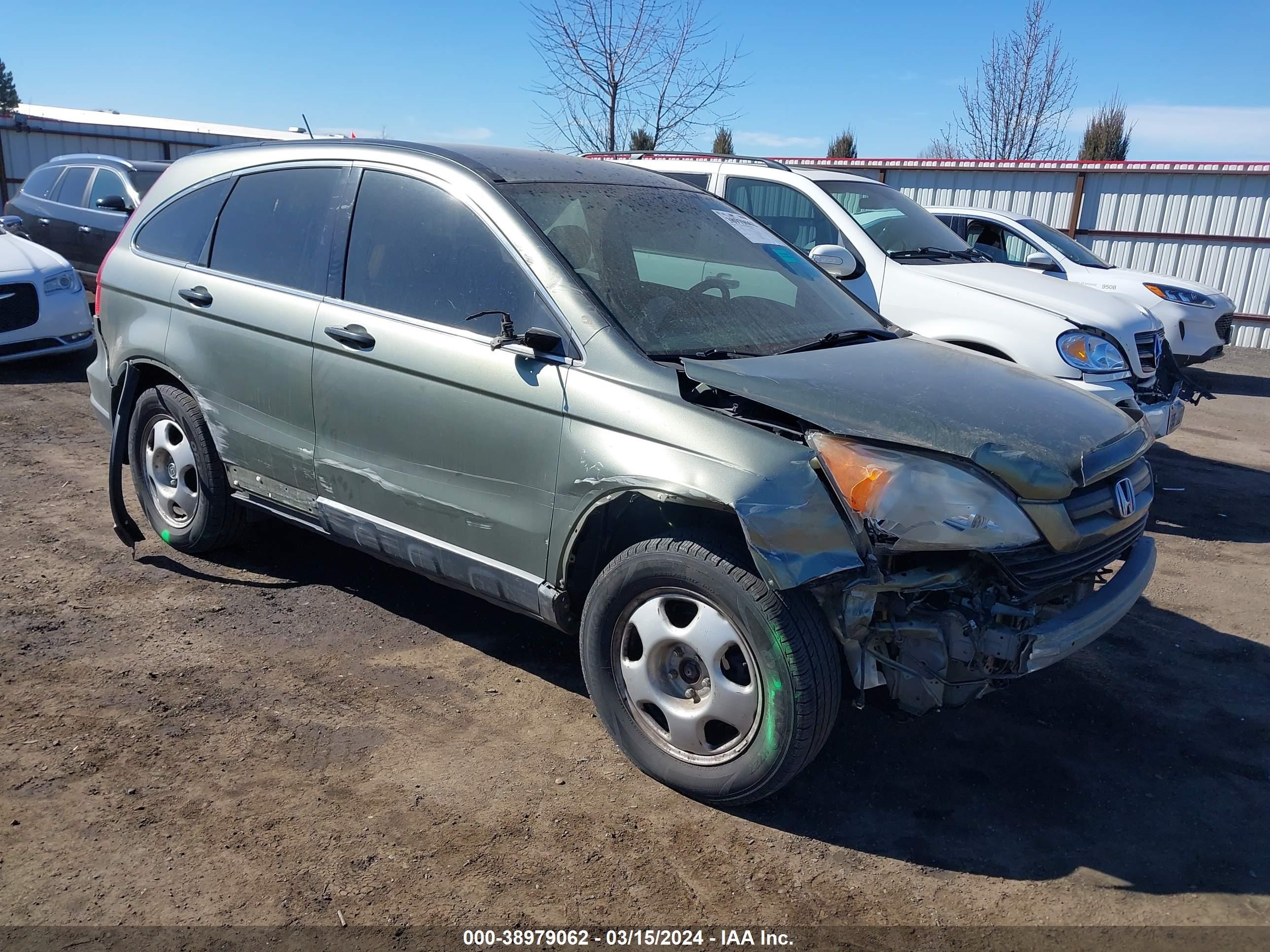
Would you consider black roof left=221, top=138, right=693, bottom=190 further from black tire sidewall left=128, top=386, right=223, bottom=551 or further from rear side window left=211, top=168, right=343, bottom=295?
black tire sidewall left=128, top=386, right=223, bottom=551

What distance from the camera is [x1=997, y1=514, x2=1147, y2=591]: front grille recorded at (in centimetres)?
295

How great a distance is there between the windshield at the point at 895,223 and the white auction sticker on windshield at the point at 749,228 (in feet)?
9.08

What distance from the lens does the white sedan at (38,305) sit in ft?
28.0

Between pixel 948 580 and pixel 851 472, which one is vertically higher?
pixel 851 472

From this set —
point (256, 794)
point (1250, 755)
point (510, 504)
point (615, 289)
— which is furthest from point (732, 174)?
point (256, 794)

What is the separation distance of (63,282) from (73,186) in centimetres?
338

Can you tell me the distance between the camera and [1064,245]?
11.5 meters

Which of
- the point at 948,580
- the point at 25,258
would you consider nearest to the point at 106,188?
the point at 25,258

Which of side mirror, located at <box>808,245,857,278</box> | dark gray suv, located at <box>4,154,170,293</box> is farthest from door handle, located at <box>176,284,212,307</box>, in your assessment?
dark gray suv, located at <box>4,154,170,293</box>

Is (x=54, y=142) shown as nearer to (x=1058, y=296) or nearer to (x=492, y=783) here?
(x=1058, y=296)

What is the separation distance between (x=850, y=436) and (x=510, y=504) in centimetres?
119

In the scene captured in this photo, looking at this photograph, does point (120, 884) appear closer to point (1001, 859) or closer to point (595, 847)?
point (595, 847)

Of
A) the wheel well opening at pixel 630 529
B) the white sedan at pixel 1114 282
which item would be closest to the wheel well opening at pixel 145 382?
the wheel well opening at pixel 630 529

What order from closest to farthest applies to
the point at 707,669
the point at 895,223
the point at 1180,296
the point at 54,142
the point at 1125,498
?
1. the point at 707,669
2. the point at 1125,498
3. the point at 895,223
4. the point at 1180,296
5. the point at 54,142
